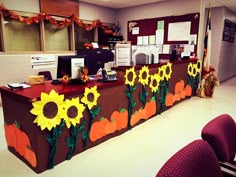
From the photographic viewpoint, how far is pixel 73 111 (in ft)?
7.66

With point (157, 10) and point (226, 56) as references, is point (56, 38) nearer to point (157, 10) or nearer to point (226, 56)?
point (157, 10)

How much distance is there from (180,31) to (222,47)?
66.4 inches

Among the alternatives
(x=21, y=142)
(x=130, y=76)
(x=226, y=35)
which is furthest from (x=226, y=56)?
(x=21, y=142)

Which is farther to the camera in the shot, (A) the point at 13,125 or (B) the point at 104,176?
(A) the point at 13,125

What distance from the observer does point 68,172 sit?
2.18m

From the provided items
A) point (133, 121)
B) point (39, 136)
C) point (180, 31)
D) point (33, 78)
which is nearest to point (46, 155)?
point (39, 136)

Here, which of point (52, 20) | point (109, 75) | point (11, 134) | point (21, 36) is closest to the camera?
point (11, 134)

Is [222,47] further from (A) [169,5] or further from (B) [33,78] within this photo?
(B) [33,78]

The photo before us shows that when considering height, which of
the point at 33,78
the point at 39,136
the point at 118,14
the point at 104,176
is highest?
the point at 118,14

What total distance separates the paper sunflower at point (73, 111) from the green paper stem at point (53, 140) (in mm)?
85

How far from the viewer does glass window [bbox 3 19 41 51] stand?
4.98 meters

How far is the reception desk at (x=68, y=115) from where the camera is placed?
6.89ft

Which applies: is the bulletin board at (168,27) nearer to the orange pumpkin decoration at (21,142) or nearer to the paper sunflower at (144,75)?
the paper sunflower at (144,75)

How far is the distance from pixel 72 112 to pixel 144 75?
5.26 ft
